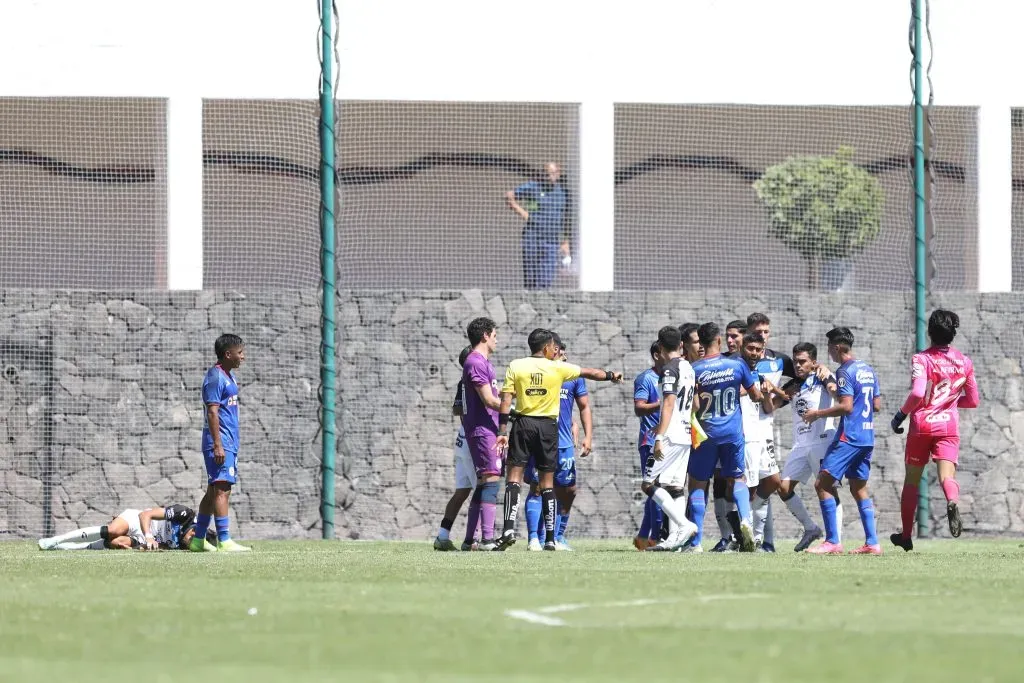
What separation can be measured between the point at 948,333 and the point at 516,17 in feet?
24.1

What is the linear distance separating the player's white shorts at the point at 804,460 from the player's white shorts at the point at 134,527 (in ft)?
19.3

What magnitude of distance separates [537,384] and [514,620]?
6592mm

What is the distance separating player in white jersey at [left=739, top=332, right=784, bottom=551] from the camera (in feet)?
50.8

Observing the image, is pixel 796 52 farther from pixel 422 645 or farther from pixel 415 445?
pixel 422 645

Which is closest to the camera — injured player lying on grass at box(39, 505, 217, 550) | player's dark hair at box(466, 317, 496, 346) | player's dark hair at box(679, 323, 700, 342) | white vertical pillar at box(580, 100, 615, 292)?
player's dark hair at box(466, 317, 496, 346)

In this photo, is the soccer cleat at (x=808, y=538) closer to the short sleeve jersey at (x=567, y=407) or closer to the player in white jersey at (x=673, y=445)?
the player in white jersey at (x=673, y=445)

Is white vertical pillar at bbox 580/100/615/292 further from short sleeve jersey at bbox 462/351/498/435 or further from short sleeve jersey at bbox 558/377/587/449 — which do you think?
short sleeve jersey at bbox 462/351/498/435

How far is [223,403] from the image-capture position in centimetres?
1525

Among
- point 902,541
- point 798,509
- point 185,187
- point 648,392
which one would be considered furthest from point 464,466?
point 185,187

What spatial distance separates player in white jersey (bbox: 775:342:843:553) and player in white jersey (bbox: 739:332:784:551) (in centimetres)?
15

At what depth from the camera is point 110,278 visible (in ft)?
61.6

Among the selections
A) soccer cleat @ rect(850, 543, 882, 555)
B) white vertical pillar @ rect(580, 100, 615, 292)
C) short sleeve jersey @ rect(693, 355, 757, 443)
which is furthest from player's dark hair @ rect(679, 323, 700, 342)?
white vertical pillar @ rect(580, 100, 615, 292)

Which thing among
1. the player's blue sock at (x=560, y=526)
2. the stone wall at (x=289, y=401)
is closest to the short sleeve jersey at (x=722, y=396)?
the player's blue sock at (x=560, y=526)

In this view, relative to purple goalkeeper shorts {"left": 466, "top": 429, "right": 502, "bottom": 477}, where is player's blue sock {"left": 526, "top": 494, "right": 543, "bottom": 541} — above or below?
below
